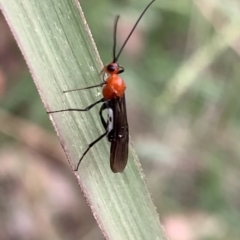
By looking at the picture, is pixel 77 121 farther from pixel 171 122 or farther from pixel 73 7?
pixel 171 122

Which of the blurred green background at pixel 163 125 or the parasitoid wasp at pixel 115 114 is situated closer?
the parasitoid wasp at pixel 115 114

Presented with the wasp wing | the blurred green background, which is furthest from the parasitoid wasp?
the blurred green background

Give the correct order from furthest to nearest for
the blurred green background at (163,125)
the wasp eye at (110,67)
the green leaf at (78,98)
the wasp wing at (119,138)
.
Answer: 1. the blurred green background at (163,125)
2. the wasp eye at (110,67)
3. the wasp wing at (119,138)
4. the green leaf at (78,98)

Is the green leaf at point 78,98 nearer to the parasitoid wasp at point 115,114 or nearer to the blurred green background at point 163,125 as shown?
the parasitoid wasp at point 115,114

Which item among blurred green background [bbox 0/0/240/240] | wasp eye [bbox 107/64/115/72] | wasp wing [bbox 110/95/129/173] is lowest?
blurred green background [bbox 0/0/240/240]

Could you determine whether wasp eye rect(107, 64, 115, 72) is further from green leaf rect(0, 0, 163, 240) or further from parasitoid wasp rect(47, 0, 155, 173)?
green leaf rect(0, 0, 163, 240)

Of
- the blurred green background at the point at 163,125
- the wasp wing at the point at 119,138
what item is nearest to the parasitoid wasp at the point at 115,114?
the wasp wing at the point at 119,138
